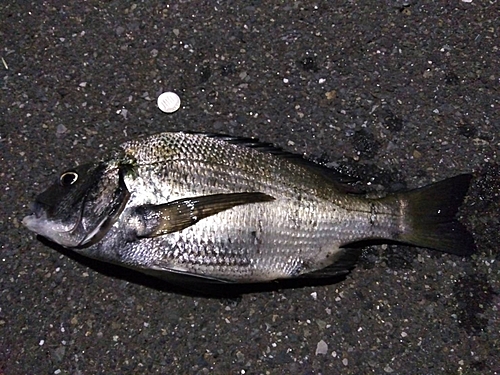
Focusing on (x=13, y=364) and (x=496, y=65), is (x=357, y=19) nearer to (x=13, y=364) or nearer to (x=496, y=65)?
(x=496, y=65)

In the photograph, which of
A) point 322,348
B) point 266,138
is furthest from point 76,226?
Result: point 322,348

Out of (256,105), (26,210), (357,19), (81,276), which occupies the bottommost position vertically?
(81,276)

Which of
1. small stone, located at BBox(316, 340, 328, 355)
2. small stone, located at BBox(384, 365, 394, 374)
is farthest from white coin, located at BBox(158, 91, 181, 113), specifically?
small stone, located at BBox(384, 365, 394, 374)

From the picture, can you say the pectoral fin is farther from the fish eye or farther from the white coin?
the white coin

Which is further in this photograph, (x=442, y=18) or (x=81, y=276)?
(x=442, y=18)

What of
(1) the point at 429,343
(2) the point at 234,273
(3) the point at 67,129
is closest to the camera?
(2) the point at 234,273

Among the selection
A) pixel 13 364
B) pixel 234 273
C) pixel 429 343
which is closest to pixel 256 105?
pixel 234 273

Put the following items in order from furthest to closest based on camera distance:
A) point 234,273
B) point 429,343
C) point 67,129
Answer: point 67,129
point 429,343
point 234,273

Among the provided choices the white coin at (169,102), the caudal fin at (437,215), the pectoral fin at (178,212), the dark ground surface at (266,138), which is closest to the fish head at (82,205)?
the pectoral fin at (178,212)

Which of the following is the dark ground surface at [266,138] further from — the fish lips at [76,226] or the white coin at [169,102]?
the fish lips at [76,226]
